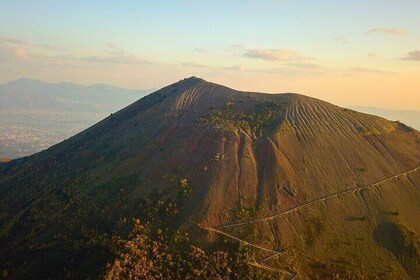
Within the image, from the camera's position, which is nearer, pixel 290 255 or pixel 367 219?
pixel 290 255

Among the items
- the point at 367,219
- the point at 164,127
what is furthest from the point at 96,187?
the point at 367,219

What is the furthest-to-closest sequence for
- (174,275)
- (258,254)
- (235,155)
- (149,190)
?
(235,155)
(149,190)
(258,254)
(174,275)

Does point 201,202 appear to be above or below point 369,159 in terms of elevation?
below

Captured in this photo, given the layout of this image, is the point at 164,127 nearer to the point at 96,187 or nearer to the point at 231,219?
the point at 96,187

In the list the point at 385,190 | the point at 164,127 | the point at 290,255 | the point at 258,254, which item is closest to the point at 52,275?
the point at 258,254

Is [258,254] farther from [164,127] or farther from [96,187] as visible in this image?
[164,127]

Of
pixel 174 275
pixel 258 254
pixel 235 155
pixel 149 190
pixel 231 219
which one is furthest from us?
pixel 235 155

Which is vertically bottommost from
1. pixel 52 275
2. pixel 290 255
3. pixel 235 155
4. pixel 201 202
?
pixel 52 275
